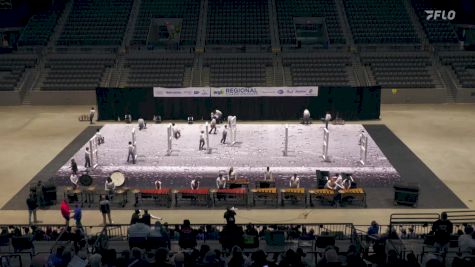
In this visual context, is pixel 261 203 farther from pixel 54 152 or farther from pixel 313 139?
pixel 54 152

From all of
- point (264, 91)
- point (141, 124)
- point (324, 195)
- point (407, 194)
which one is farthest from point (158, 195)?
point (264, 91)

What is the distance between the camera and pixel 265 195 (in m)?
25.7

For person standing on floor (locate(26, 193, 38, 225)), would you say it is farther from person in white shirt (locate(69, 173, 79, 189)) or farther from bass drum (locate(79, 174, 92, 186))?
bass drum (locate(79, 174, 92, 186))

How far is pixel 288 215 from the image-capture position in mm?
24719

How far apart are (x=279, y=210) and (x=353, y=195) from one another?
359cm

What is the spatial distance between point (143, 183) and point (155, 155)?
16.7 feet

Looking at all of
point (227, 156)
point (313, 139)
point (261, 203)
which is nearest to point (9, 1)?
point (227, 156)

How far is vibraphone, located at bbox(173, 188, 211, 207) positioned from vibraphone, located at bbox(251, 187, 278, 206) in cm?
222

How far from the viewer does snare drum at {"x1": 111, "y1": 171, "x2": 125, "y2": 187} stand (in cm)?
2714

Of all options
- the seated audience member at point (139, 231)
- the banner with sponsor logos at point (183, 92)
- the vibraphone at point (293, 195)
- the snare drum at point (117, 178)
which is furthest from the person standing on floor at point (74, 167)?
the banner with sponsor logos at point (183, 92)

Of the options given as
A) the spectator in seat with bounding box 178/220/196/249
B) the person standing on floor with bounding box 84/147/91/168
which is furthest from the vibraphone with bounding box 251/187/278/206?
the person standing on floor with bounding box 84/147/91/168

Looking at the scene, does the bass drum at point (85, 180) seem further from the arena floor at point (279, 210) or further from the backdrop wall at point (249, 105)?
the backdrop wall at point (249, 105)

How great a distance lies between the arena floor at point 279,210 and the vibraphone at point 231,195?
729mm

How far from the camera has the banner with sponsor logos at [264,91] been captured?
142ft
